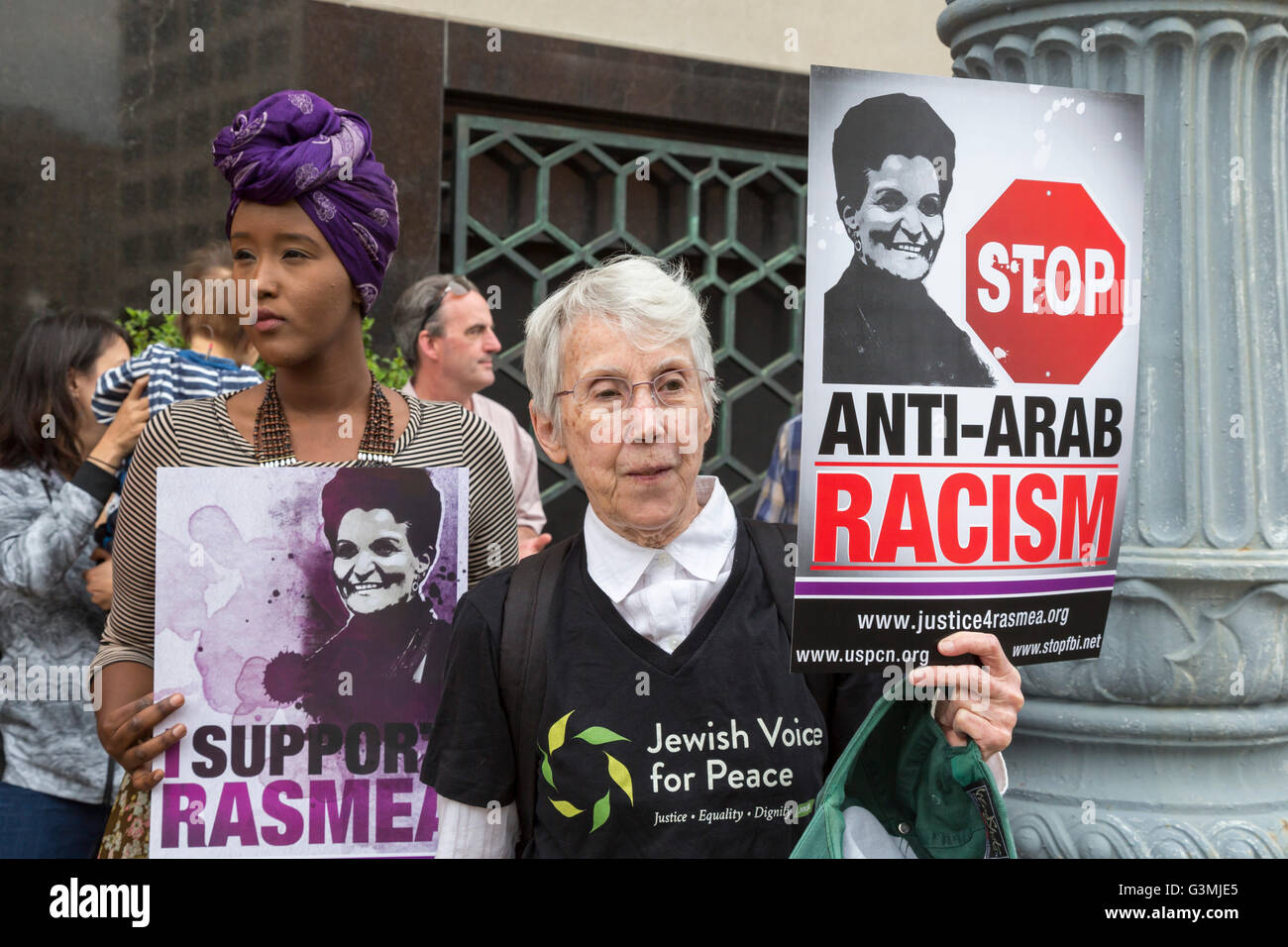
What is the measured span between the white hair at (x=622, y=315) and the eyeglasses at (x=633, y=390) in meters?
0.05

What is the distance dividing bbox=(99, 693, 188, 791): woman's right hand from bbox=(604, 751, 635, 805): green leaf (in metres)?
0.75

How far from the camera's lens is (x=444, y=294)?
4.82 m

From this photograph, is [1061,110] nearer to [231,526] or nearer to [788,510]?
[231,526]

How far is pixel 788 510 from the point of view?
13.1 feet

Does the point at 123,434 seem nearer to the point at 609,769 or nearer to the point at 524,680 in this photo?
the point at 524,680

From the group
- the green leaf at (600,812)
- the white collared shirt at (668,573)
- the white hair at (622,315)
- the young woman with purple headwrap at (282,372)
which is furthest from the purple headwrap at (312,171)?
the green leaf at (600,812)

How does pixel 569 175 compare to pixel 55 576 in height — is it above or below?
above

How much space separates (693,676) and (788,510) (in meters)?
2.01

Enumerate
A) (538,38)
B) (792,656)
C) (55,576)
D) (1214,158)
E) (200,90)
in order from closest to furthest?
(792,656), (1214,158), (55,576), (200,90), (538,38)

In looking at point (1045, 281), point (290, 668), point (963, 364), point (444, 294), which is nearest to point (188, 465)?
point (290, 668)

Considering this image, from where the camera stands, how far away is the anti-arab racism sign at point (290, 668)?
2225mm

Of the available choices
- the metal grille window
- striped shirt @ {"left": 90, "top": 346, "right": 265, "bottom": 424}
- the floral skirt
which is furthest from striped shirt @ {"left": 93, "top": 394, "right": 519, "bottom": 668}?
the metal grille window

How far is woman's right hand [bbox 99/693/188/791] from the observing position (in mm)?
2203

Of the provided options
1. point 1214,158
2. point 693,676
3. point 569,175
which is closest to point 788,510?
point 1214,158
